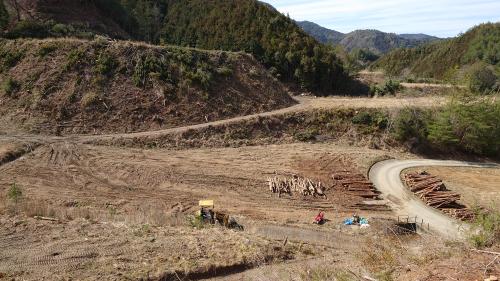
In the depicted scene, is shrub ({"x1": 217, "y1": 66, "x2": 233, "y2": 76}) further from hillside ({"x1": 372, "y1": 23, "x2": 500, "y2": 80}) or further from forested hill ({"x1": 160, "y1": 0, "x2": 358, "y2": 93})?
hillside ({"x1": 372, "y1": 23, "x2": 500, "y2": 80})

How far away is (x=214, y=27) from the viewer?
53.6 metres

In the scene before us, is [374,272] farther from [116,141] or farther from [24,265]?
[116,141]

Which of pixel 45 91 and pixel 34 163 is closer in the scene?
pixel 34 163

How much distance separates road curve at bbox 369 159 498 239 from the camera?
74.0ft

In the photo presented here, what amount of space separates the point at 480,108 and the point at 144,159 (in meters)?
27.0

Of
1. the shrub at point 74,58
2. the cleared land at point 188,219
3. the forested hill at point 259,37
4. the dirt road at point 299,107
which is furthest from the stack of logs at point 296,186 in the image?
the forested hill at point 259,37

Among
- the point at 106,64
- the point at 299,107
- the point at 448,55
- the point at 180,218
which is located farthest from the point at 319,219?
the point at 448,55

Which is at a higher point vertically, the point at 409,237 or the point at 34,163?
the point at 34,163

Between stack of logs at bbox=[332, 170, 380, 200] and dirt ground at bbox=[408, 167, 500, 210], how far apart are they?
558 centimetres

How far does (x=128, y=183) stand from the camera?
24281 millimetres

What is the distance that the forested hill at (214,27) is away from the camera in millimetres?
46531

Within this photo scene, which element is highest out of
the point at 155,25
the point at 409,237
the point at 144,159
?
the point at 155,25

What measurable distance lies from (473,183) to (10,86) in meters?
35.4

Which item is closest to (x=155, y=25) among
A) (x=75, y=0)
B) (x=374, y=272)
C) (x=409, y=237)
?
(x=75, y=0)
